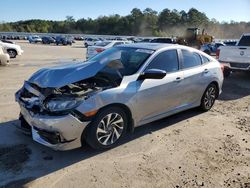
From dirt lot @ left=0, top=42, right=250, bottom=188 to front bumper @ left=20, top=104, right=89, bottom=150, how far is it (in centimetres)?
29

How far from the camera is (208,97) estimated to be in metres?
7.09

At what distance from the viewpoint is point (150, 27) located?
130 m

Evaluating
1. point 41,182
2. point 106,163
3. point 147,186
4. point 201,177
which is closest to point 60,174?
point 41,182

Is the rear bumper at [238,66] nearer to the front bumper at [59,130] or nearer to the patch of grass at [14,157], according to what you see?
the front bumper at [59,130]

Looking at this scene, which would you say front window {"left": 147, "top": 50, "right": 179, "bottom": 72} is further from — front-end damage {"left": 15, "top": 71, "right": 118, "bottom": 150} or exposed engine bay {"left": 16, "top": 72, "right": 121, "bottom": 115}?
front-end damage {"left": 15, "top": 71, "right": 118, "bottom": 150}

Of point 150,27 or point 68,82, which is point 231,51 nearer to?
point 68,82

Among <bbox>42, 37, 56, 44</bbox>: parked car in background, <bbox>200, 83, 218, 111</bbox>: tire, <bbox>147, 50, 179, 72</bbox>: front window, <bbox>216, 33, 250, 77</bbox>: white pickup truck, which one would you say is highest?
<bbox>147, 50, 179, 72</bbox>: front window

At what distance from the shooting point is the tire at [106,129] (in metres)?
4.61

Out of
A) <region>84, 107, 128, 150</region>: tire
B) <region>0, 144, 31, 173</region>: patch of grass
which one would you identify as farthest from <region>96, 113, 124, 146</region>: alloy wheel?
<region>0, 144, 31, 173</region>: patch of grass

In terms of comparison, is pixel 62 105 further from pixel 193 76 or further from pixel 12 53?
pixel 12 53

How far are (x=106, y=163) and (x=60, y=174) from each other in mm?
693

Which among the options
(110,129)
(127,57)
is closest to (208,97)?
(127,57)

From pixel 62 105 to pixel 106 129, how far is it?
2.67ft

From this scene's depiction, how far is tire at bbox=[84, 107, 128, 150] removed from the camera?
461 centimetres
